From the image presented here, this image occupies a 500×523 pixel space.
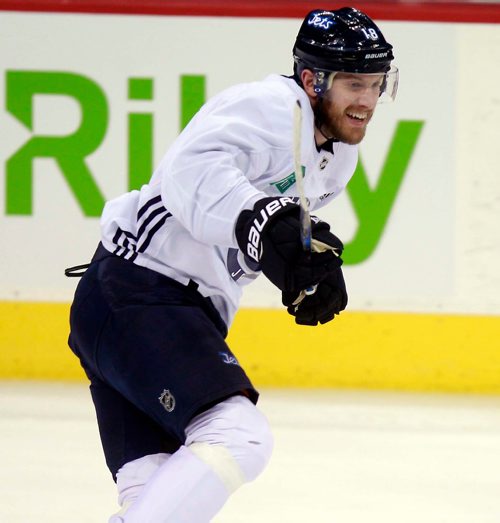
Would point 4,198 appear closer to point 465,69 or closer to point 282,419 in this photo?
point 282,419

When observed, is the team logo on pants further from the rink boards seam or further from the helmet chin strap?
the rink boards seam

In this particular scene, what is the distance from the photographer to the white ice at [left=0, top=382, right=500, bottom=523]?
321 centimetres

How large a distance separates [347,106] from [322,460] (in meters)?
1.72

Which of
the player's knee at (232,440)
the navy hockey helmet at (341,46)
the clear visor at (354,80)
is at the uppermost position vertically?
the navy hockey helmet at (341,46)

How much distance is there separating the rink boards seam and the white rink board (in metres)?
0.07

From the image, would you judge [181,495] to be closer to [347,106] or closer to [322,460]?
[347,106]

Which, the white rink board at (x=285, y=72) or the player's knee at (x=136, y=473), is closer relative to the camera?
the player's knee at (x=136, y=473)

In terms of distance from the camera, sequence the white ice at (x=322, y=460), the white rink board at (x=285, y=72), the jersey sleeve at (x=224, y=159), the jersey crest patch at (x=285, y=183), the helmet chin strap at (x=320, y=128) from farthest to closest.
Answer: the white rink board at (x=285, y=72) → the white ice at (x=322, y=460) → the helmet chin strap at (x=320, y=128) → the jersey crest patch at (x=285, y=183) → the jersey sleeve at (x=224, y=159)

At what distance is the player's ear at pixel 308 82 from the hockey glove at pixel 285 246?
14.7 inches

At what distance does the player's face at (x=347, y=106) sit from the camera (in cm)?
227

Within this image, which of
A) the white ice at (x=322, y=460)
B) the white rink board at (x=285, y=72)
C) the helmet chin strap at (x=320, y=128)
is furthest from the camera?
the white rink board at (x=285, y=72)

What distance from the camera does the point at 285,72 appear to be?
15.4 ft

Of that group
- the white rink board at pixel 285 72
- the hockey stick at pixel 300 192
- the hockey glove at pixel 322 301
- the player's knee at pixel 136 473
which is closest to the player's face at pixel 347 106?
the hockey stick at pixel 300 192

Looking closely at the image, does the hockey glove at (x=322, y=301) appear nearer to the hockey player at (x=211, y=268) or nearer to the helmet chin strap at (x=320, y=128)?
the hockey player at (x=211, y=268)
